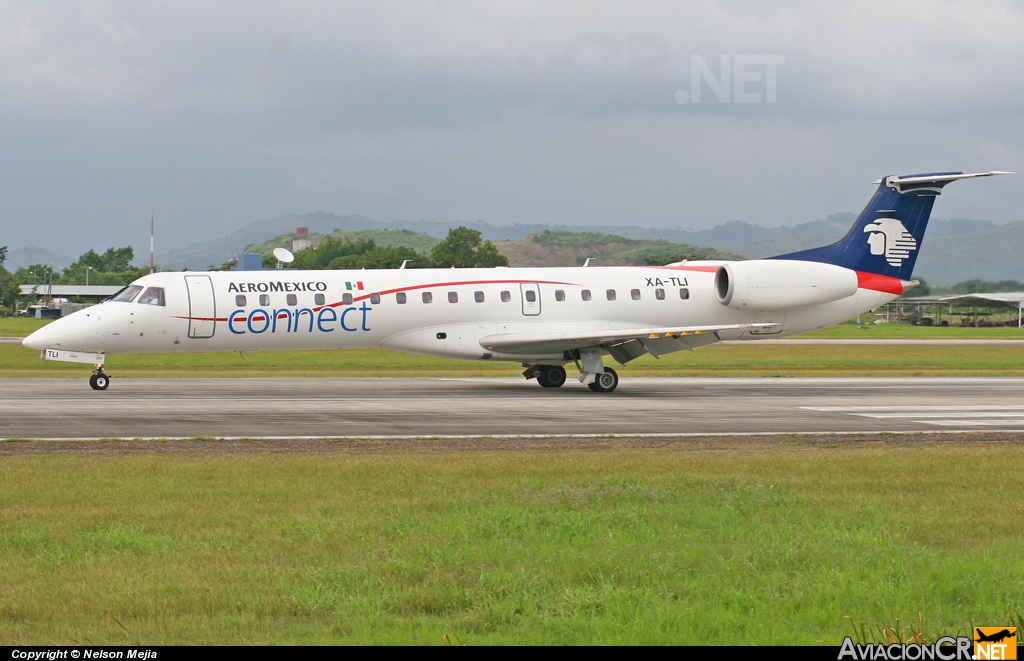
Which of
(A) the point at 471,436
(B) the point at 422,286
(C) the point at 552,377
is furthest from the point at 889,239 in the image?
(A) the point at 471,436

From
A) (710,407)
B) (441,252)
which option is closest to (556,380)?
(710,407)

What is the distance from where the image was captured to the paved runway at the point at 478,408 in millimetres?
18656

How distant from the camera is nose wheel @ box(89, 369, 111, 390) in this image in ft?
85.7

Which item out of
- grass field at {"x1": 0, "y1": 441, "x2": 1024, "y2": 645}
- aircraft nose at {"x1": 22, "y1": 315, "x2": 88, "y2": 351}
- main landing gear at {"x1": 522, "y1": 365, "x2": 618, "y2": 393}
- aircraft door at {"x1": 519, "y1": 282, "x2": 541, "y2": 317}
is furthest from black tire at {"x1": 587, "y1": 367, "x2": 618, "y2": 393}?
grass field at {"x1": 0, "y1": 441, "x2": 1024, "y2": 645}

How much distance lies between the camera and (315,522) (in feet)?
31.0

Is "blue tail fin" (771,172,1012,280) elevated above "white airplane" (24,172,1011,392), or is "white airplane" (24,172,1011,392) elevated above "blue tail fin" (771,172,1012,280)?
"blue tail fin" (771,172,1012,280)

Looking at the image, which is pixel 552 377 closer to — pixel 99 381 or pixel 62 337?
pixel 99 381

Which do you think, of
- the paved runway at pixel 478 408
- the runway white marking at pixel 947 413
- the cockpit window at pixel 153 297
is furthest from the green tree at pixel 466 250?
the runway white marking at pixel 947 413

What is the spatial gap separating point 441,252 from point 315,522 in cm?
9559

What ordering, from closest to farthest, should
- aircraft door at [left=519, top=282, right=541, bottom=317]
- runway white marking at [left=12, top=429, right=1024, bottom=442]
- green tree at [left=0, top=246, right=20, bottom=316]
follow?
1. runway white marking at [left=12, top=429, right=1024, bottom=442]
2. aircraft door at [left=519, top=282, right=541, bottom=317]
3. green tree at [left=0, top=246, right=20, bottom=316]

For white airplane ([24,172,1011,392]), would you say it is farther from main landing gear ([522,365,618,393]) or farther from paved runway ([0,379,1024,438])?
paved runway ([0,379,1024,438])

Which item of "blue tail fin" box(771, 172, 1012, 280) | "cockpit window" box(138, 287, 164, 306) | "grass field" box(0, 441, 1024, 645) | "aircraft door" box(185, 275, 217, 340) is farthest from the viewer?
"blue tail fin" box(771, 172, 1012, 280)

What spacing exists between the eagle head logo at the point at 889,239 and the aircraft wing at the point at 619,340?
5.63m

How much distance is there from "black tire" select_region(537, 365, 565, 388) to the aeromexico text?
22.0ft
